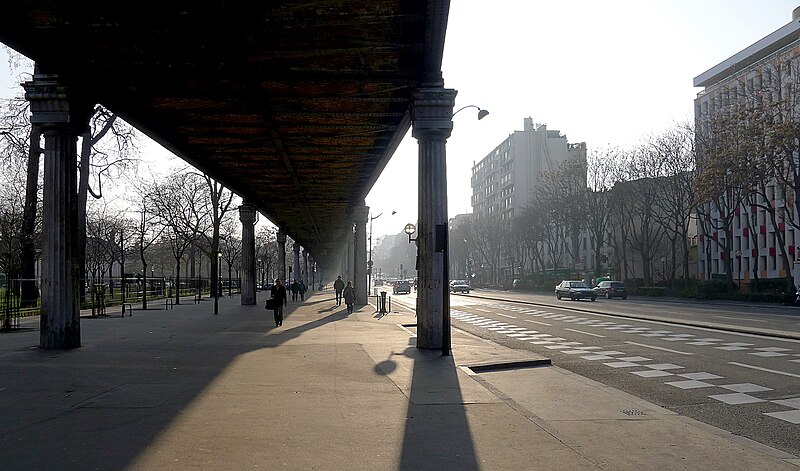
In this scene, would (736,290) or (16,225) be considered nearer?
(16,225)

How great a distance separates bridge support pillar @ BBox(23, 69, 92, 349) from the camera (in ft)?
52.7

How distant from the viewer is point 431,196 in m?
16.4

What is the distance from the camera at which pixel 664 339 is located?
20.2 metres

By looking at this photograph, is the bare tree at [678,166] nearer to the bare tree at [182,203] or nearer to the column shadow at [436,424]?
the bare tree at [182,203]

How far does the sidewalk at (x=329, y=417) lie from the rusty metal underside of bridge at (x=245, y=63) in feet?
19.8

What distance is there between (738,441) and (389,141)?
16.5 meters

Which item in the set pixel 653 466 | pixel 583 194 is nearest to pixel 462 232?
pixel 583 194

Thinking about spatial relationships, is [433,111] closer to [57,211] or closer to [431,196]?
[431,196]

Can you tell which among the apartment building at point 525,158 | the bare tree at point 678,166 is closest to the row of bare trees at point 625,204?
the bare tree at point 678,166

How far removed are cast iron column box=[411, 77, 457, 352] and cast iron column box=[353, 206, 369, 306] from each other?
24828mm

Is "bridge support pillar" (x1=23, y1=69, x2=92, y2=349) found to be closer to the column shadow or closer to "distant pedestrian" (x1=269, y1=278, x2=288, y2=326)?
the column shadow

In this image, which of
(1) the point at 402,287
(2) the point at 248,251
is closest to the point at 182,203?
(2) the point at 248,251

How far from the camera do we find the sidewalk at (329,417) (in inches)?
261

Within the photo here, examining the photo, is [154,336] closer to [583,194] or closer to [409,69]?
[409,69]
